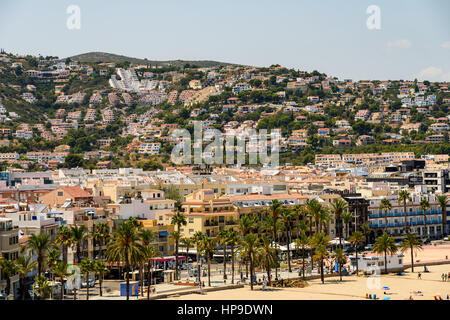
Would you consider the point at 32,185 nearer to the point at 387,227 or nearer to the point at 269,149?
the point at 387,227

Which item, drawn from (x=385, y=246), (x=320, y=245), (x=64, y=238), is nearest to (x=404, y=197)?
(x=385, y=246)

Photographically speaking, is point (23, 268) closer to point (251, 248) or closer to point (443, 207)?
point (251, 248)

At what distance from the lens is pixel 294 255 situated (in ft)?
251

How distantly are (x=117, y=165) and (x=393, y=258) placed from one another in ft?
409

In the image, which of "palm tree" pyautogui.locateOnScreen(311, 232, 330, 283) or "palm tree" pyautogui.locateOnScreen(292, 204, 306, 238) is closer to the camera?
"palm tree" pyautogui.locateOnScreen(311, 232, 330, 283)

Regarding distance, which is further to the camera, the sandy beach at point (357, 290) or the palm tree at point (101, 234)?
the palm tree at point (101, 234)

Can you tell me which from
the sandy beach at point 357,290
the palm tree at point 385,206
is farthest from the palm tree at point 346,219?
the sandy beach at point 357,290

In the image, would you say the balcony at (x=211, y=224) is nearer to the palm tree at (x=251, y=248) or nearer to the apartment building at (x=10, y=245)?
the palm tree at (x=251, y=248)

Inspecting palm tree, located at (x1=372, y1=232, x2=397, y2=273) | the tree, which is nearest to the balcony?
palm tree, located at (x1=372, y1=232, x2=397, y2=273)

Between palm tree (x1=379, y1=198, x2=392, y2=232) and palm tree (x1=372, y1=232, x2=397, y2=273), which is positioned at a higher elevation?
palm tree (x1=379, y1=198, x2=392, y2=232)

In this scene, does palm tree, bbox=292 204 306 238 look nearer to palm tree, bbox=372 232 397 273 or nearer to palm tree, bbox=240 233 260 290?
palm tree, bbox=372 232 397 273
